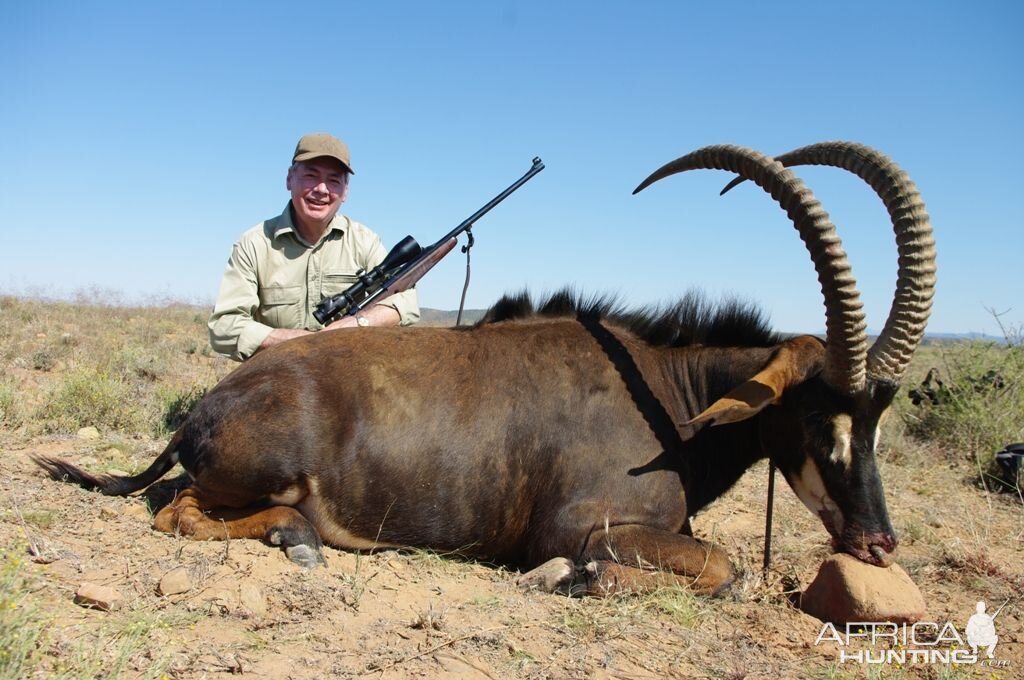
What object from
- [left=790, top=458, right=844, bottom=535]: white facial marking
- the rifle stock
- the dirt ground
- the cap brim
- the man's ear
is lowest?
the dirt ground

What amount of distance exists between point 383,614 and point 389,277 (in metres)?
3.49

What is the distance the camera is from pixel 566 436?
14.1ft

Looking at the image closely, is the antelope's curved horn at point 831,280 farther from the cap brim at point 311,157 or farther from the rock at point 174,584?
the cap brim at point 311,157

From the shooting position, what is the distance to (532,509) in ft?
14.2

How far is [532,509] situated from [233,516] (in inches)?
70.7

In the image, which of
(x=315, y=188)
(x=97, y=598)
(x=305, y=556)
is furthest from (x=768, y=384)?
(x=315, y=188)

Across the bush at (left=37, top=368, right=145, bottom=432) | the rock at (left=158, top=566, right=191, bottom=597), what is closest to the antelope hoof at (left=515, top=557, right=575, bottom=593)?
the rock at (left=158, top=566, right=191, bottom=597)

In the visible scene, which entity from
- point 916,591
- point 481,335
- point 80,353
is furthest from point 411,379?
point 80,353

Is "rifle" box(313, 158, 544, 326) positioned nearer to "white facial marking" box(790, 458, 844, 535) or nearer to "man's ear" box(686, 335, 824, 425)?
"man's ear" box(686, 335, 824, 425)

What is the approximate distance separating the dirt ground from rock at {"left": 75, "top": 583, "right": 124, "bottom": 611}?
1.5 inches

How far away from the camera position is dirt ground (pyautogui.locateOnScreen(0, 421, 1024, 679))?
2928 millimetres

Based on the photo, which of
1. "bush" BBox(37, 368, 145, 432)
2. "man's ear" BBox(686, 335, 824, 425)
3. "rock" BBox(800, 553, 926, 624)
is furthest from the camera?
"bush" BBox(37, 368, 145, 432)

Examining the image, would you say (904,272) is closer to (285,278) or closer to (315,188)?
(315,188)

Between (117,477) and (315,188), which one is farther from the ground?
(315,188)
